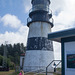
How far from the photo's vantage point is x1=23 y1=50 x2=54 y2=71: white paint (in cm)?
2228

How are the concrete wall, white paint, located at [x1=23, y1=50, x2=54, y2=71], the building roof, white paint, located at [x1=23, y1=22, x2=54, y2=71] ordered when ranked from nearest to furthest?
the building roof
the concrete wall
white paint, located at [x1=23, y1=50, x2=54, y2=71]
white paint, located at [x1=23, y1=22, x2=54, y2=71]

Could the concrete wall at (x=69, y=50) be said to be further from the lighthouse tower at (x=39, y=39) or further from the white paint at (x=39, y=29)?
the white paint at (x=39, y=29)

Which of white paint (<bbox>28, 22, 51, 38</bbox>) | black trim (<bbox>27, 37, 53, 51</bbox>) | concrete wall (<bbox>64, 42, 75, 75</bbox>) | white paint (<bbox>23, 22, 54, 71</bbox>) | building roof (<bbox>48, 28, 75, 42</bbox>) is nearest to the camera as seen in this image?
building roof (<bbox>48, 28, 75, 42</bbox>)

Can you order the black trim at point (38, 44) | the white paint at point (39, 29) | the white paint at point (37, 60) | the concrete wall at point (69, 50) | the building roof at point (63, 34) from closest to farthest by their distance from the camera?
the building roof at point (63, 34), the concrete wall at point (69, 50), the white paint at point (37, 60), the black trim at point (38, 44), the white paint at point (39, 29)

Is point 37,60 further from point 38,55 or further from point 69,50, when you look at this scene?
point 69,50

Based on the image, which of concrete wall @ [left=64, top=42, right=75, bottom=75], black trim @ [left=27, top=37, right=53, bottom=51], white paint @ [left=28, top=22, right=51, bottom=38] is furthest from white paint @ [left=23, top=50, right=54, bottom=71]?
concrete wall @ [left=64, top=42, right=75, bottom=75]

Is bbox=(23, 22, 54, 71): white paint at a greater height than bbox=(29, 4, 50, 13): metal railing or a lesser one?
lesser

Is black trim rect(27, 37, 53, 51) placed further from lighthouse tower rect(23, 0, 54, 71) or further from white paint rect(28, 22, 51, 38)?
white paint rect(28, 22, 51, 38)

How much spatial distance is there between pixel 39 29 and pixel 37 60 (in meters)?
4.85

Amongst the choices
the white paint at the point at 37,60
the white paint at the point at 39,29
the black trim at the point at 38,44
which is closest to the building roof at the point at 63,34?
the white paint at the point at 37,60

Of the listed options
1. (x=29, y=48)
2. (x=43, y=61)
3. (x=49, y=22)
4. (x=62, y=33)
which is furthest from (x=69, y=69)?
(x=49, y=22)

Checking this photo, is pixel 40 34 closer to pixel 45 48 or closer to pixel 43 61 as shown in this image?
pixel 45 48

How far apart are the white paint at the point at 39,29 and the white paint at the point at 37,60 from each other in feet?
8.78

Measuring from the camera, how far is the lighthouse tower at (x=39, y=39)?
2256cm
